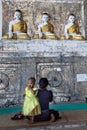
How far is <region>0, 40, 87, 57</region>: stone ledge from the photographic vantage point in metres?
9.20

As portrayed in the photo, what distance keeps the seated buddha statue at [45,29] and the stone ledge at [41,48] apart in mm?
1011

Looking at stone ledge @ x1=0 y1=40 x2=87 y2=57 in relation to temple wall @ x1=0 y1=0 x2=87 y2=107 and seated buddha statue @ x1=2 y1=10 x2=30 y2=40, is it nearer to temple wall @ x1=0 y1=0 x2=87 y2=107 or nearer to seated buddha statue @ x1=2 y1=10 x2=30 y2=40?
temple wall @ x1=0 y1=0 x2=87 y2=107

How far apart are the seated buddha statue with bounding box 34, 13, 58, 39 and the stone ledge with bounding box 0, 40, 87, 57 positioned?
1011 mm

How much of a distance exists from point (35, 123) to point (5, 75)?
14.6ft

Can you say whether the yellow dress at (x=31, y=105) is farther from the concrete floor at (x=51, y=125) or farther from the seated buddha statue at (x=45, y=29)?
the seated buddha statue at (x=45, y=29)

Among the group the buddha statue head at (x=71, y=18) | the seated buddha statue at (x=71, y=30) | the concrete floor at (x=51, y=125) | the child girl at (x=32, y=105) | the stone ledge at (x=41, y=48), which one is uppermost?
the buddha statue head at (x=71, y=18)

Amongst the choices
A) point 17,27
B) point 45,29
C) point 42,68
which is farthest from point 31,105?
point 45,29

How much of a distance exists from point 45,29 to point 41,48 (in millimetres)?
1571

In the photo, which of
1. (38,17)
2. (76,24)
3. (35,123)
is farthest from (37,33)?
(35,123)

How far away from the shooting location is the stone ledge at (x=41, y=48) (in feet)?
30.2

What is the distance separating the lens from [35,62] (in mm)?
9102

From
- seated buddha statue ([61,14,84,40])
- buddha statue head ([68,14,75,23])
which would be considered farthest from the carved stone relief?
buddha statue head ([68,14,75,23])

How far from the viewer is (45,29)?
10758mm

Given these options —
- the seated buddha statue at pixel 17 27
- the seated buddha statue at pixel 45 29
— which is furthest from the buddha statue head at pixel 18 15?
the seated buddha statue at pixel 45 29
